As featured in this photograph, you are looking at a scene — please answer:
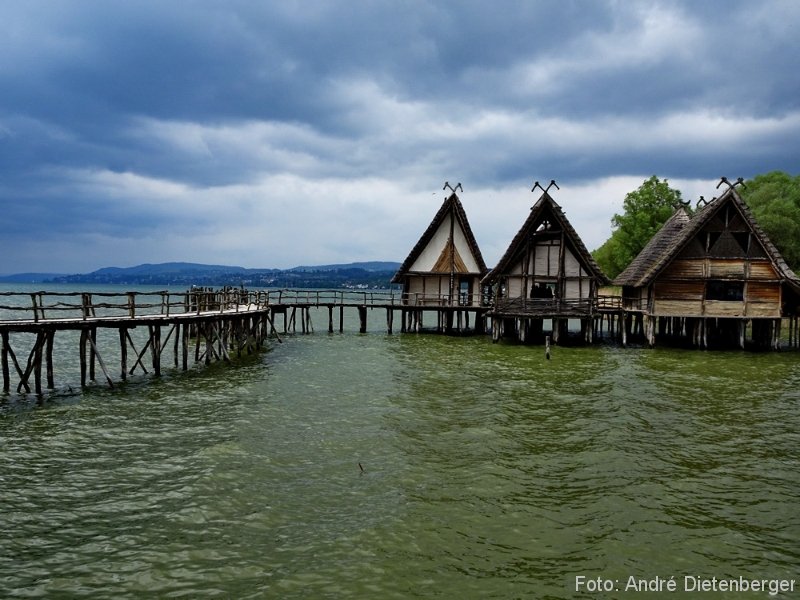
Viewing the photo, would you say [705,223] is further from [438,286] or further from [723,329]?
[438,286]

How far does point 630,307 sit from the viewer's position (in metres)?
34.7

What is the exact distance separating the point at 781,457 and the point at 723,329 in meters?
25.5

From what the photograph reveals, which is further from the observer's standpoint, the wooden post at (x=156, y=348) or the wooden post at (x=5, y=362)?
the wooden post at (x=156, y=348)

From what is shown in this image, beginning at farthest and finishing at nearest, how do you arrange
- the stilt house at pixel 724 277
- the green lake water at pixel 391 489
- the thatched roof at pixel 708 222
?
the stilt house at pixel 724 277 < the thatched roof at pixel 708 222 < the green lake water at pixel 391 489

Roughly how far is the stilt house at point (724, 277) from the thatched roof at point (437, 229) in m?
11.1

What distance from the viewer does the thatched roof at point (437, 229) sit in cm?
3759

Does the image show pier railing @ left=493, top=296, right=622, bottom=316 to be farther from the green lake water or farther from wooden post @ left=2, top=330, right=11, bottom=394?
wooden post @ left=2, top=330, right=11, bottom=394

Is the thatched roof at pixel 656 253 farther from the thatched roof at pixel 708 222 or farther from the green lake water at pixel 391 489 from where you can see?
the green lake water at pixel 391 489

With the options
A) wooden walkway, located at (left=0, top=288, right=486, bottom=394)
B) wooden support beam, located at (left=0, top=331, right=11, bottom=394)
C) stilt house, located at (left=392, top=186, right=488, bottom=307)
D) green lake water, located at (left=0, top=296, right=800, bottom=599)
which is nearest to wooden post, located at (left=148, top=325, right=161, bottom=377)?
wooden walkway, located at (left=0, top=288, right=486, bottom=394)

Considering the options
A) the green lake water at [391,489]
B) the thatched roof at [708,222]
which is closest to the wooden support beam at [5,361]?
the green lake water at [391,489]

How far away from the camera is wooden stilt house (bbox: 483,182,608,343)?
102 feet

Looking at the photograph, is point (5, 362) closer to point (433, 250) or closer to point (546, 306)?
point (546, 306)

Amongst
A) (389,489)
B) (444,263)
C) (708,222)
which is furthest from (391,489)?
(444,263)

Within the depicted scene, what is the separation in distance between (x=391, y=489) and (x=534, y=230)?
79.6 ft
